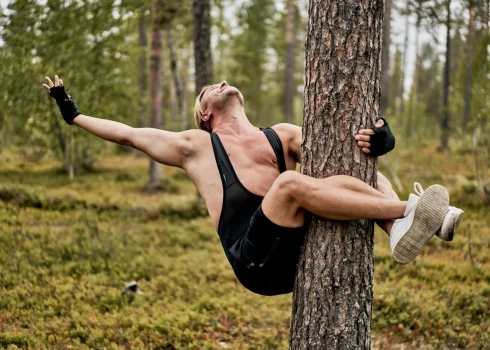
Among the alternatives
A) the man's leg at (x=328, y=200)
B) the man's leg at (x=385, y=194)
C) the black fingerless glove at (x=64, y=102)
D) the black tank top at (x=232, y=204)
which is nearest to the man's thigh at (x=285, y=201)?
the man's leg at (x=328, y=200)

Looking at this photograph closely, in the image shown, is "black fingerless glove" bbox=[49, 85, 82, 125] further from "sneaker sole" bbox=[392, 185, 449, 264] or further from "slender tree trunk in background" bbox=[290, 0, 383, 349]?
"sneaker sole" bbox=[392, 185, 449, 264]

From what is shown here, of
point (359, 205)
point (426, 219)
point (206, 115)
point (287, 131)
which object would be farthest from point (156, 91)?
point (426, 219)

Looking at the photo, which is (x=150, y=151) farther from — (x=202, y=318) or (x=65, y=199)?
(x=65, y=199)

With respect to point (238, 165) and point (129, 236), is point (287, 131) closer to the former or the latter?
point (238, 165)

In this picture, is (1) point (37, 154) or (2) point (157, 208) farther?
(1) point (37, 154)

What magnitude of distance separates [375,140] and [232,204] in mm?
1201

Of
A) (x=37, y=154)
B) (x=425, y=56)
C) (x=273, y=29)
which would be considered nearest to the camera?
(x=37, y=154)

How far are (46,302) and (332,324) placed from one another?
12.4 feet

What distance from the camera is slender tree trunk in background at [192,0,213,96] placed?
10102 millimetres

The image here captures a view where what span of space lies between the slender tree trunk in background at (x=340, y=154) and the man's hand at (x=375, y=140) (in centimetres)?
5

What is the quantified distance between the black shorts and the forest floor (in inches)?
61.5

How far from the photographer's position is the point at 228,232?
3.50 m

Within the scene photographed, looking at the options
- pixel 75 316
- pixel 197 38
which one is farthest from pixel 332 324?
pixel 197 38

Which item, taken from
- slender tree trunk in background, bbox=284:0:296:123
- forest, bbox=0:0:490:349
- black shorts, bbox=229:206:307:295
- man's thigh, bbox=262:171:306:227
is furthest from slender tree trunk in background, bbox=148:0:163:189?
man's thigh, bbox=262:171:306:227
